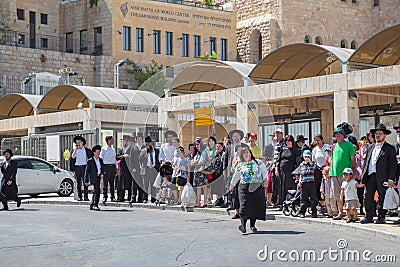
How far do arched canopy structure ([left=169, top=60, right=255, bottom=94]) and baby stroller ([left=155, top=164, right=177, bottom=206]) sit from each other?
588cm

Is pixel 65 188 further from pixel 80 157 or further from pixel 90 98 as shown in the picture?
pixel 90 98

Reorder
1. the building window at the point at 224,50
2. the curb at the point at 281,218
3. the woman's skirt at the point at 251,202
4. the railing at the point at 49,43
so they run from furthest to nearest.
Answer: the building window at the point at 224,50 → the railing at the point at 49,43 → the woman's skirt at the point at 251,202 → the curb at the point at 281,218

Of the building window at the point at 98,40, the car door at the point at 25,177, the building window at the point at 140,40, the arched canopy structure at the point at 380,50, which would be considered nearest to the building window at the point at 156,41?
the building window at the point at 140,40

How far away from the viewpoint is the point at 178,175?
2022cm

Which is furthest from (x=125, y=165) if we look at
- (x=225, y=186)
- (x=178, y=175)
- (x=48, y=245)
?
(x=48, y=245)

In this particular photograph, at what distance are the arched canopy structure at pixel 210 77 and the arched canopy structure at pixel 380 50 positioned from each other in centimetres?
382

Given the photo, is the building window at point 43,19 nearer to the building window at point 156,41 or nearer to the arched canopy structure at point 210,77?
the building window at point 156,41

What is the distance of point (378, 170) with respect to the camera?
14.9m

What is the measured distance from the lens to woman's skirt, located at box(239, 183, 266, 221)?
14188 mm

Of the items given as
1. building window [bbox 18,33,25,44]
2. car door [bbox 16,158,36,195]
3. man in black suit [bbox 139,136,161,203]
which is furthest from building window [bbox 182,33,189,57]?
man in black suit [bbox 139,136,161,203]

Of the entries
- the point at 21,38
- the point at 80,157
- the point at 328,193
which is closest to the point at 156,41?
the point at 21,38

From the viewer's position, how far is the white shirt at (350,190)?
50.2ft

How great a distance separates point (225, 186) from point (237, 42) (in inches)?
1981

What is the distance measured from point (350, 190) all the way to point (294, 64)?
42.2 ft
